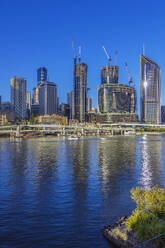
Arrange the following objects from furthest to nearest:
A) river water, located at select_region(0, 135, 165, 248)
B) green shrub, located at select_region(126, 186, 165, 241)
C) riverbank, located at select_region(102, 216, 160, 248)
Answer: river water, located at select_region(0, 135, 165, 248) → green shrub, located at select_region(126, 186, 165, 241) → riverbank, located at select_region(102, 216, 160, 248)

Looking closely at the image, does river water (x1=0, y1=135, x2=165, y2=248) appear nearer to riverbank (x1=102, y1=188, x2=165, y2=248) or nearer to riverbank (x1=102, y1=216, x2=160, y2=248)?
riverbank (x1=102, y1=216, x2=160, y2=248)

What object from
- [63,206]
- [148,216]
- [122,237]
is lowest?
[63,206]

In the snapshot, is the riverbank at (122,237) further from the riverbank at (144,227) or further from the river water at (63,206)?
the river water at (63,206)

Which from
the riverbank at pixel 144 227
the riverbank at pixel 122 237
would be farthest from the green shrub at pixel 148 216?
the riverbank at pixel 122 237

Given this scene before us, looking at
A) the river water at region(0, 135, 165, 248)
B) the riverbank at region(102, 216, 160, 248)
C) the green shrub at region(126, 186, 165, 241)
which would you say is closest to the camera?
the riverbank at region(102, 216, 160, 248)

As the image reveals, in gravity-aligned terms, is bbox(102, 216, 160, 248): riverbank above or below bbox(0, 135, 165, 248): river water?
above

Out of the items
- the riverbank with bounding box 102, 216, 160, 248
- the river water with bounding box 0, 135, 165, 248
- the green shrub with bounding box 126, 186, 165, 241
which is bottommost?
the river water with bounding box 0, 135, 165, 248

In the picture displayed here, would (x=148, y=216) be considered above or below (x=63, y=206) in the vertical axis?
above

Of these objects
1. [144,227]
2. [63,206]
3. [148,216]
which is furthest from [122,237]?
[63,206]

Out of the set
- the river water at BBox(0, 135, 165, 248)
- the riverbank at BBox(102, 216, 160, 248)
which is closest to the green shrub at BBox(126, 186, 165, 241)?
the riverbank at BBox(102, 216, 160, 248)

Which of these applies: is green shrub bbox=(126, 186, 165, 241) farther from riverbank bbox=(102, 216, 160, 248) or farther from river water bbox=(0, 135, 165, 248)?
river water bbox=(0, 135, 165, 248)

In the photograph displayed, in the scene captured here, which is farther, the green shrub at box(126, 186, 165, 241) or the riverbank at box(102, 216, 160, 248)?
the green shrub at box(126, 186, 165, 241)

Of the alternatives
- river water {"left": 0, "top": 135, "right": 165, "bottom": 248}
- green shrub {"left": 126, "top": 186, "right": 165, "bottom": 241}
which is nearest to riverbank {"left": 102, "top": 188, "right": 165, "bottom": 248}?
green shrub {"left": 126, "top": 186, "right": 165, "bottom": 241}

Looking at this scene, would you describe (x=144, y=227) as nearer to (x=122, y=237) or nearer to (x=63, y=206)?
(x=122, y=237)
